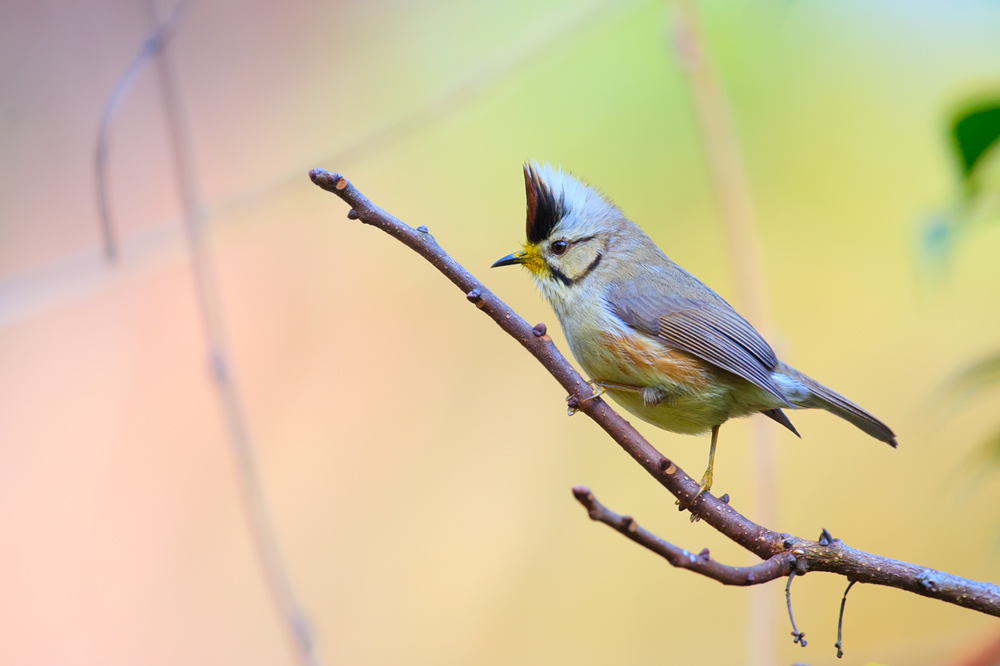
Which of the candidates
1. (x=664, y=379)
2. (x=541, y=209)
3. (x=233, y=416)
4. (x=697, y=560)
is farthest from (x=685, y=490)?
(x=233, y=416)

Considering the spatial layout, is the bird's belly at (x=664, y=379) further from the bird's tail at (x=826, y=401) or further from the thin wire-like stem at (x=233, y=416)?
the thin wire-like stem at (x=233, y=416)

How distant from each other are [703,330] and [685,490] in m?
0.75

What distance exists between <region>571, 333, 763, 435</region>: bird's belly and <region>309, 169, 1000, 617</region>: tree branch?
570mm

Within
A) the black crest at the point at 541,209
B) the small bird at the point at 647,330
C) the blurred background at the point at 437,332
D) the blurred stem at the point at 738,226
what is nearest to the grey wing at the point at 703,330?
the small bird at the point at 647,330

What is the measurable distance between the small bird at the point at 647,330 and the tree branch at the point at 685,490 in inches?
18.3

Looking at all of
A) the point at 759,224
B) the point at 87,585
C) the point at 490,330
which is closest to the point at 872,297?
the point at 759,224

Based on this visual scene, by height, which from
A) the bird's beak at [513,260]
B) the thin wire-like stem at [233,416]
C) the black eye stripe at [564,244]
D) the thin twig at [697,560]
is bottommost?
the thin twig at [697,560]

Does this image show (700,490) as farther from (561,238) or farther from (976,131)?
(561,238)

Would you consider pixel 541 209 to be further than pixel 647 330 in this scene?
Yes

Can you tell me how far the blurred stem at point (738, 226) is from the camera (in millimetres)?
2598

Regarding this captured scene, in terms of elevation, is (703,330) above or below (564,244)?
below

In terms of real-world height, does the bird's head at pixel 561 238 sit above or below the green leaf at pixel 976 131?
above

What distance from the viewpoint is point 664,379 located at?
6.51 ft

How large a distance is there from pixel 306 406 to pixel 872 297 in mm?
2981
